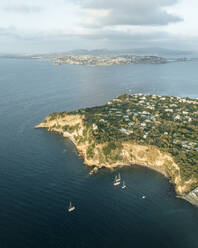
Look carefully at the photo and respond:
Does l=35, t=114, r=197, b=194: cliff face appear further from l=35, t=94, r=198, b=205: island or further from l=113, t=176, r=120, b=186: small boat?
l=113, t=176, r=120, b=186: small boat

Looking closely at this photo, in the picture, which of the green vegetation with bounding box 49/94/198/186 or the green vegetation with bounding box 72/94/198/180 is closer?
the green vegetation with bounding box 72/94/198/180

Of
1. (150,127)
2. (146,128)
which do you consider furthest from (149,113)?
(146,128)

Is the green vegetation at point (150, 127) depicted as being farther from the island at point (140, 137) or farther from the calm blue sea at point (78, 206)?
the calm blue sea at point (78, 206)

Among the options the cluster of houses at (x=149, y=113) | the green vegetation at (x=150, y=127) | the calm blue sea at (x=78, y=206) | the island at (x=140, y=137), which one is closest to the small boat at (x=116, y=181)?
the calm blue sea at (x=78, y=206)

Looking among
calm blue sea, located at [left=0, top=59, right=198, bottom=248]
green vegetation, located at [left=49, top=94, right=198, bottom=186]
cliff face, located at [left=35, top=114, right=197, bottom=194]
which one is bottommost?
calm blue sea, located at [left=0, top=59, right=198, bottom=248]

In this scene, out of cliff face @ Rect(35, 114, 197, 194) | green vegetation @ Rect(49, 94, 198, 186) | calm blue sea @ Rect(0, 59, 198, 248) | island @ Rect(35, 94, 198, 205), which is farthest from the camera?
green vegetation @ Rect(49, 94, 198, 186)

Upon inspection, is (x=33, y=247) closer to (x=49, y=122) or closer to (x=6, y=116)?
(x=49, y=122)

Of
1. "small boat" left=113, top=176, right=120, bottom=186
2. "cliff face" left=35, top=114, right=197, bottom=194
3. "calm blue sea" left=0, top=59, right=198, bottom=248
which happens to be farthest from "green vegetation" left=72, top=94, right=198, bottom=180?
"small boat" left=113, top=176, right=120, bottom=186

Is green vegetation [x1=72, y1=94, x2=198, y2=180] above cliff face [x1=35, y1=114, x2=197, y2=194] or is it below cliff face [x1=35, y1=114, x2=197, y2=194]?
above

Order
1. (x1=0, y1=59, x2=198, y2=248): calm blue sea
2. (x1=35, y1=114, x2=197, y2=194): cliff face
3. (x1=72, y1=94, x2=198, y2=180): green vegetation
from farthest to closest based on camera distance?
(x1=72, y1=94, x2=198, y2=180): green vegetation, (x1=35, y1=114, x2=197, y2=194): cliff face, (x1=0, y1=59, x2=198, y2=248): calm blue sea
